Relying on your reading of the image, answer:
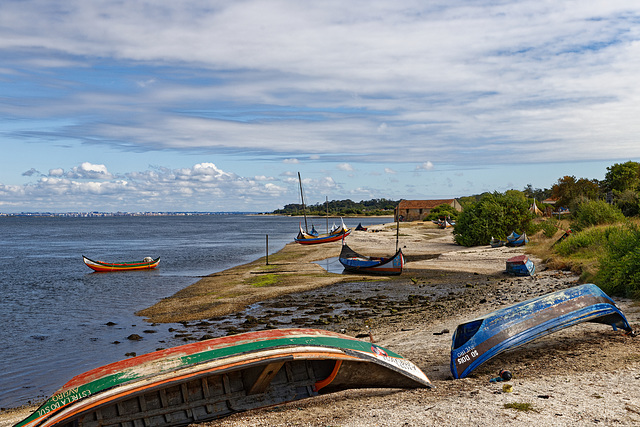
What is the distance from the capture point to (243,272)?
33.3 metres

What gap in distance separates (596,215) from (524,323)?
1013 inches

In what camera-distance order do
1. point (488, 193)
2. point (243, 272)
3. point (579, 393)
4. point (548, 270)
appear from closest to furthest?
1. point (579, 393)
2. point (548, 270)
3. point (243, 272)
4. point (488, 193)

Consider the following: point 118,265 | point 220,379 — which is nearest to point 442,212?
point 118,265

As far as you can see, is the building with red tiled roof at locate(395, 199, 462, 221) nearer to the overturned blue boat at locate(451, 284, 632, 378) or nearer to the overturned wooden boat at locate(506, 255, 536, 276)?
the overturned wooden boat at locate(506, 255, 536, 276)

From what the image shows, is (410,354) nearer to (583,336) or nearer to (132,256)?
(583,336)

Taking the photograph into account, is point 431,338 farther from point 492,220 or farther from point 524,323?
point 492,220

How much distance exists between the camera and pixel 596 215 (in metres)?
30.7

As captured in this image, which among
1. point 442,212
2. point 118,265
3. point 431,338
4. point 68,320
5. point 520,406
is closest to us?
point 520,406

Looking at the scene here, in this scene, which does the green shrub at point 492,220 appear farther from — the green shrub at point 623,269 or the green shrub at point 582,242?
the green shrub at point 623,269

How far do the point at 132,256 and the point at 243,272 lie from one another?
25.0m

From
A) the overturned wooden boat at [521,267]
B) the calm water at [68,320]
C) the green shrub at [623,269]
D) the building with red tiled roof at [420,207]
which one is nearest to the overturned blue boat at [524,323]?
the green shrub at [623,269]

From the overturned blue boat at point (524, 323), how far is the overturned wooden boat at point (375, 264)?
64.3ft

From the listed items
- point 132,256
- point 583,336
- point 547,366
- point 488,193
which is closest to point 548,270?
point 583,336

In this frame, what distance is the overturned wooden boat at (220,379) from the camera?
6.41m
